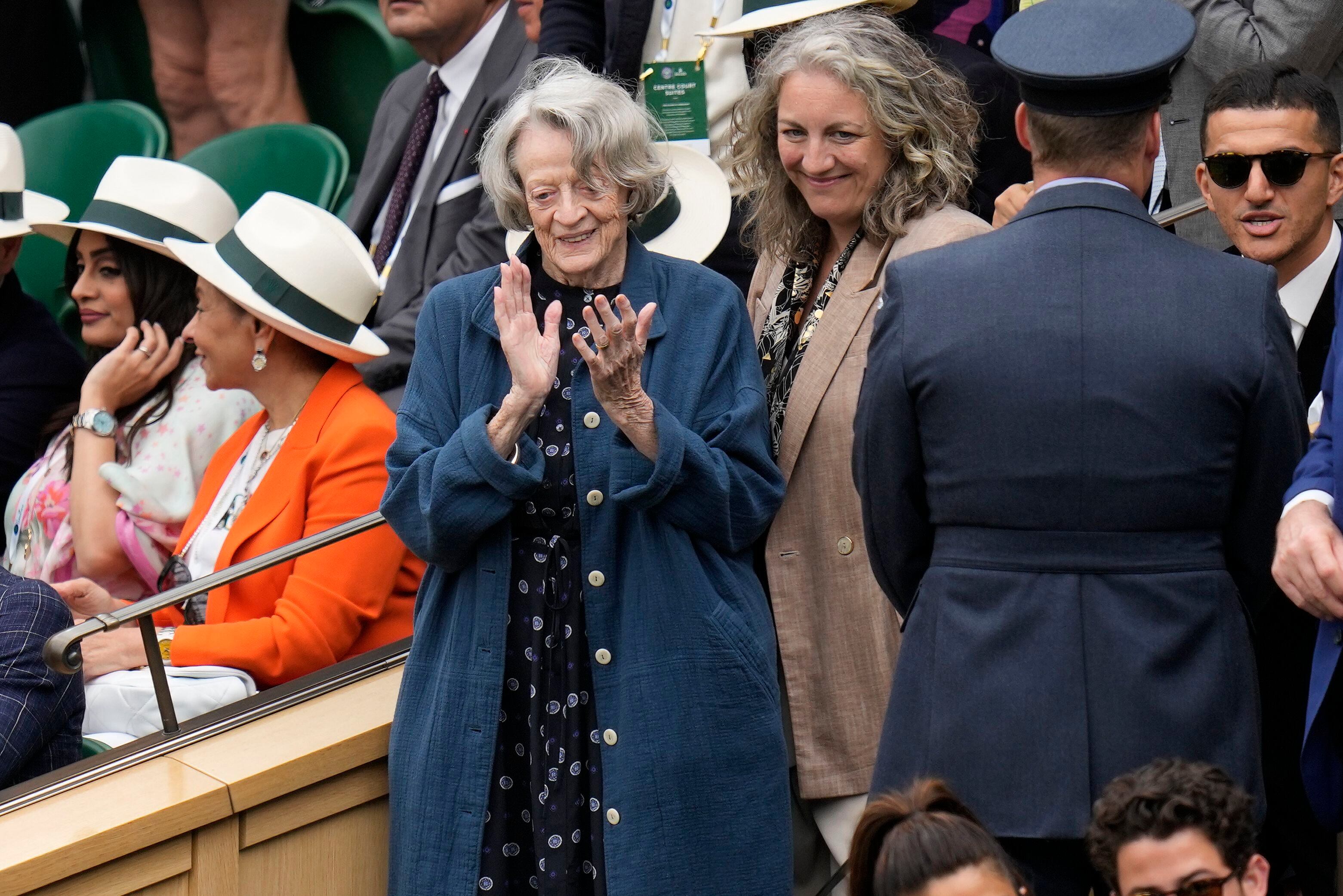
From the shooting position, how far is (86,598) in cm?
373

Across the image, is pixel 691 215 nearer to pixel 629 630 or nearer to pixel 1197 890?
pixel 629 630

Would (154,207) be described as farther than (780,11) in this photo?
Yes

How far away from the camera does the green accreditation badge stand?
13.7ft

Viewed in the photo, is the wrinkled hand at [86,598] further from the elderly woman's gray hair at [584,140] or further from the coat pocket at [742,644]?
the coat pocket at [742,644]

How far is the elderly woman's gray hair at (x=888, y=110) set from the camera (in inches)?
125

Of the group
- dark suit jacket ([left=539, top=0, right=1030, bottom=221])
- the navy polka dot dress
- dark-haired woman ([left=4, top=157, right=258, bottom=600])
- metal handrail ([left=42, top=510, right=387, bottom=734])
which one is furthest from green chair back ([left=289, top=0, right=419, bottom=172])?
the navy polka dot dress

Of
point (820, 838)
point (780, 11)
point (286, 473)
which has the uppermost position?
point (780, 11)

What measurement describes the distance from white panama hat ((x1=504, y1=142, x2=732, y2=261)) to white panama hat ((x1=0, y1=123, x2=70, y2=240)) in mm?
1774

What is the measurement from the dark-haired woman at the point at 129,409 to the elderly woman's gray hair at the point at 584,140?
4.88 feet

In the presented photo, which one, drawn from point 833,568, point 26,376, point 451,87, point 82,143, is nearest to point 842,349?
point 833,568

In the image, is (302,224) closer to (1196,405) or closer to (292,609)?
(292,609)

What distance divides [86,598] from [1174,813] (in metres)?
2.52

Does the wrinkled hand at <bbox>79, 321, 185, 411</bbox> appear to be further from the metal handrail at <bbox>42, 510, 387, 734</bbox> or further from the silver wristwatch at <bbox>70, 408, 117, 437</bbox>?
the metal handrail at <bbox>42, 510, 387, 734</bbox>

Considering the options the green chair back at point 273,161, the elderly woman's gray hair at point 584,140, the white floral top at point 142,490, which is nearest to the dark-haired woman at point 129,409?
the white floral top at point 142,490
